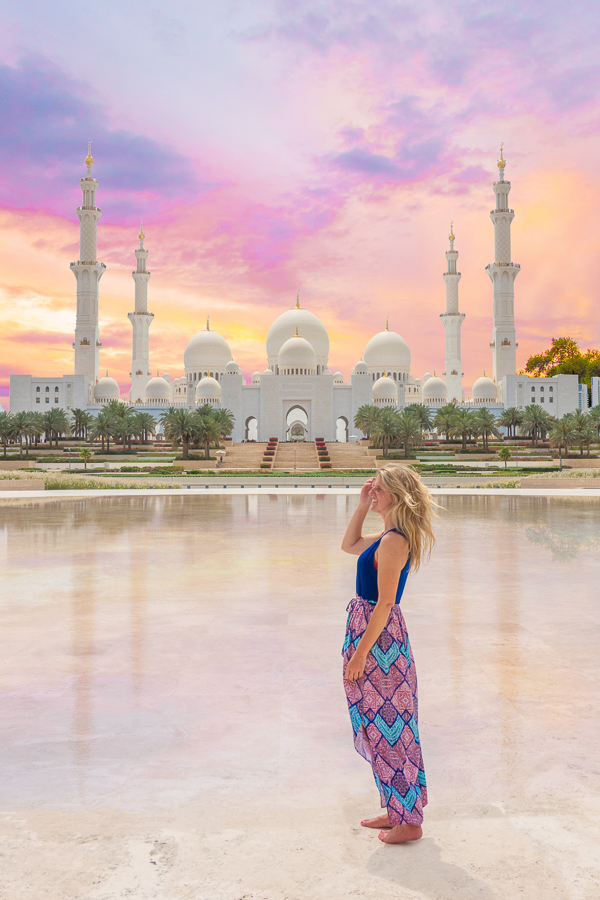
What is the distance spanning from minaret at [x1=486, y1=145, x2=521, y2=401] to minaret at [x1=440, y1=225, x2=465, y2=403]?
16.7 feet

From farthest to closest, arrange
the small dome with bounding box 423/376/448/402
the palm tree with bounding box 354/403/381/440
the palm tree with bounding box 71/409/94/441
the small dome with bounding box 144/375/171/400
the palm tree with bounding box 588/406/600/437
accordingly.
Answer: the small dome with bounding box 144/375/171/400 < the small dome with bounding box 423/376/448/402 < the palm tree with bounding box 71/409/94/441 < the palm tree with bounding box 354/403/381/440 < the palm tree with bounding box 588/406/600/437

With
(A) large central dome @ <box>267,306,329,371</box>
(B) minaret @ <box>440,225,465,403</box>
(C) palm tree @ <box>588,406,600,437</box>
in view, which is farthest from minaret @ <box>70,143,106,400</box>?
(C) palm tree @ <box>588,406,600,437</box>

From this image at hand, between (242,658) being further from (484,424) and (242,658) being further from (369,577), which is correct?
(484,424)

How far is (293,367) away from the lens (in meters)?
66.5

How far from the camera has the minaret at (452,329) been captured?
7894 centimetres

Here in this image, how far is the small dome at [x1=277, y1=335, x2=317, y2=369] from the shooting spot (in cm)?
6656

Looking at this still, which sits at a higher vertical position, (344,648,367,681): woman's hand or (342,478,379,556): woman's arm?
(342,478,379,556): woman's arm

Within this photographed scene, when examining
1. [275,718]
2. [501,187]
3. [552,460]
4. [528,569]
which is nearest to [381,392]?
[501,187]

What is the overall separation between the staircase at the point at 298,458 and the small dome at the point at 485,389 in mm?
31122

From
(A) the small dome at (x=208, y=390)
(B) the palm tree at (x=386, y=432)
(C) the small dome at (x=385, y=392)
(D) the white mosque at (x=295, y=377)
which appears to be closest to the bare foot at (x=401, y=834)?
(B) the palm tree at (x=386, y=432)

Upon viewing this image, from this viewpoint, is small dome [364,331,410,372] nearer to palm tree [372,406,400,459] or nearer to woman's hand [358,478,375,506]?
palm tree [372,406,400,459]

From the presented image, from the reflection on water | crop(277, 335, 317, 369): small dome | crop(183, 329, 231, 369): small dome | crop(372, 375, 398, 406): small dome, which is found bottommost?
the reflection on water

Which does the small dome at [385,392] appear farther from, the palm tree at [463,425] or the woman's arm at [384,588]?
the woman's arm at [384,588]

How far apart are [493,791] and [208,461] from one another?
39.3 metres
